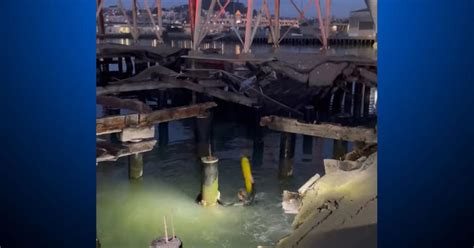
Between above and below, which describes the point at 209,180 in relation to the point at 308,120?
below

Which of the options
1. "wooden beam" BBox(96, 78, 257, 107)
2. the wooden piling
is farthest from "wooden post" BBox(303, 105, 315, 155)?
the wooden piling

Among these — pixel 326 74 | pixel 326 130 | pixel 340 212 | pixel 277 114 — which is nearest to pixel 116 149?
pixel 326 130

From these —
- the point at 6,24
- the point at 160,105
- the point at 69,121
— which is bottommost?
the point at 160,105

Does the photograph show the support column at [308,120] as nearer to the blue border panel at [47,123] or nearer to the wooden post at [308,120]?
the wooden post at [308,120]

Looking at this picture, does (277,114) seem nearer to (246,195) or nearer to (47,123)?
(246,195)

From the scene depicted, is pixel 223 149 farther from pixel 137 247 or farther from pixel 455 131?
pixel 455 131

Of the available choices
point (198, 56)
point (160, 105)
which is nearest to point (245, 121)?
point (160, 105)
